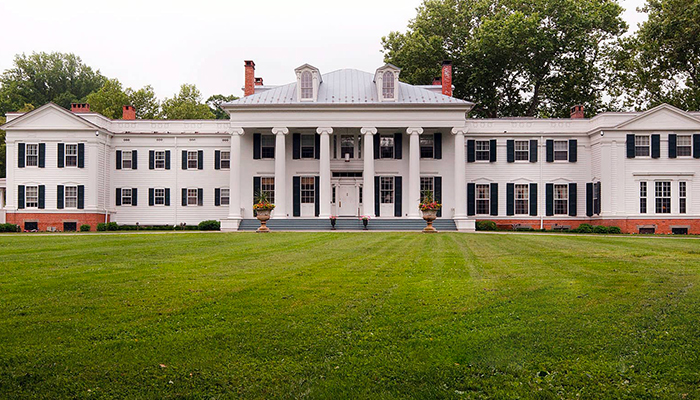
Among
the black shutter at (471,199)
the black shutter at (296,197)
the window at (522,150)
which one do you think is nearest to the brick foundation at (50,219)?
the black shutter at (296,197)

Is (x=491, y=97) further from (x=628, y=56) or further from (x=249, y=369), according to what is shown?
(x=249, y=369)

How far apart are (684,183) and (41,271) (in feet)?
110

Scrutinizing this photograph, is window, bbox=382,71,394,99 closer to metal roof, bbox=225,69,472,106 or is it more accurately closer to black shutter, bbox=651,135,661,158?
metal roof, bbox=225,69,472,106

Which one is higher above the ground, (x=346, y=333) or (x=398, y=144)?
(x=398, y=144)

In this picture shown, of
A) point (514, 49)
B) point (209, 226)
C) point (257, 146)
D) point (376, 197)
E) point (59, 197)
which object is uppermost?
Answer: point (514, 49)

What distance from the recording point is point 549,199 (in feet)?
111

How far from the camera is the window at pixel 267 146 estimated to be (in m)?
34.2

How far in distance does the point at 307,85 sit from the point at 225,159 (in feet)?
23.4

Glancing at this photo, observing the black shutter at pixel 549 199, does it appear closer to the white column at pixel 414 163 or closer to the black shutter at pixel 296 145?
the white column at pixel 414 163

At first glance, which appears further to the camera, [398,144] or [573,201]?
[398,144]

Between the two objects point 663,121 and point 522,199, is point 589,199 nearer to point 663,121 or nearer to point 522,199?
point 522,199

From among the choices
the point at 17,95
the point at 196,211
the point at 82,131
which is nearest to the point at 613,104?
the point at 196,211

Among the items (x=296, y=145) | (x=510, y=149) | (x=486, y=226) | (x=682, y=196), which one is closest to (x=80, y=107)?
(x=296, y=145)

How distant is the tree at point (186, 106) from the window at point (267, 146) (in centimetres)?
1996
